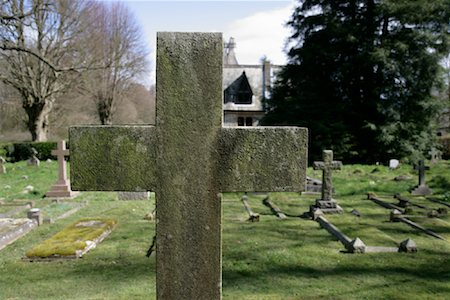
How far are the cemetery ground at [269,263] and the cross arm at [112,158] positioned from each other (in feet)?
10.8

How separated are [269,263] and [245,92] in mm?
32867

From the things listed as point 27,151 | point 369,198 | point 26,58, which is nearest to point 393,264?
point 369,198

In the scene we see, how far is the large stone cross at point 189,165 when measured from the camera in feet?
7.51

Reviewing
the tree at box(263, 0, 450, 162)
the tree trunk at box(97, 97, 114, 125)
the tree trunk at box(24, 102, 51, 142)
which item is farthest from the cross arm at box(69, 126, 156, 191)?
the tree trunk at box(97, 97, 114, 125)

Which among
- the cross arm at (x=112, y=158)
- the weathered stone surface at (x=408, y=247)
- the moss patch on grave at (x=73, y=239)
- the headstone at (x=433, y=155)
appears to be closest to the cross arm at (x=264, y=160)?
the cross arm at (x=112, y=158)

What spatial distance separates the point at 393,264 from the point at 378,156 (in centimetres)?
1868

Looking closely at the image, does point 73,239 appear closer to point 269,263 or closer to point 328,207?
point 269,263

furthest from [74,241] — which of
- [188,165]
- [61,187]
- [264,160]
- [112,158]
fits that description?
[61,187]

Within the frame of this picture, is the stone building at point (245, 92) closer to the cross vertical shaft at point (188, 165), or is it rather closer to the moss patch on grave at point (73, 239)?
the moss patch on grave at point (73, 239)

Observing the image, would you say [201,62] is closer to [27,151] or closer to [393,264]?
[393,264]

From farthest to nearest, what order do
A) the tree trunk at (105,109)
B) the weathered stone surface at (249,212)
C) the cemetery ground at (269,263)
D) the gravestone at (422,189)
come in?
the tree trunk at (105,109)
the gravestone at (422,189)
the weathered stone surface at (249,212)
the cemetery ground at (269,263)

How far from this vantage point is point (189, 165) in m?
2.33

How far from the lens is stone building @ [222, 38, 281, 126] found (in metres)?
38.1

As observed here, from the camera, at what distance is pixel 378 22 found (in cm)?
2475
